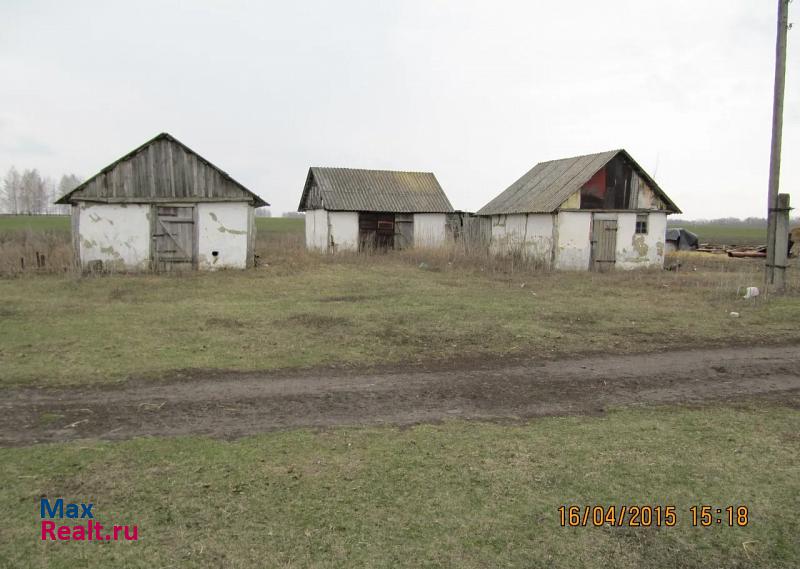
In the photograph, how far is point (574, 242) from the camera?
22.2m

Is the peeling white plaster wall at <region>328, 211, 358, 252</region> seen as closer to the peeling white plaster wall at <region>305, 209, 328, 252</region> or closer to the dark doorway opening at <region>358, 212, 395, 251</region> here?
the dark doorway opening at <region>358, 212, 395, 251</region>

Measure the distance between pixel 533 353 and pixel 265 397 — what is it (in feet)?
14.1

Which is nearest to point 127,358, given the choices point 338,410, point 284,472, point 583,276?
point 338,410

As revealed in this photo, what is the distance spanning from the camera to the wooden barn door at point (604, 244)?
2223cm

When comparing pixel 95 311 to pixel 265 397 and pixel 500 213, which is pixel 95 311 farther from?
pixel 500 213

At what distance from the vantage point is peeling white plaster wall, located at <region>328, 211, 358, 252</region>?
2753 centimetres

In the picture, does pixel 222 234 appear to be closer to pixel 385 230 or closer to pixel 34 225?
pixel 385 230

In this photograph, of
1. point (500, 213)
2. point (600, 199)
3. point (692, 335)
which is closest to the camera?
point (692, 335)

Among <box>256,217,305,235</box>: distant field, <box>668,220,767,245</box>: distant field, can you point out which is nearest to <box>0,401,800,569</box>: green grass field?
<box>256,217,305,235</box>: distant field

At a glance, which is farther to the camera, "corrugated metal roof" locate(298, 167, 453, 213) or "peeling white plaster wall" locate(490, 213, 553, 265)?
"corrugated metal roof" locate(298, 167, 453, 213)

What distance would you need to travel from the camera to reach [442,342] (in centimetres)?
948

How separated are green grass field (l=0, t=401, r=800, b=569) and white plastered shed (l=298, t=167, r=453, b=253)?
71.8 feet

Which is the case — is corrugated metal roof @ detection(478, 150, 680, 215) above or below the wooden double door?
above

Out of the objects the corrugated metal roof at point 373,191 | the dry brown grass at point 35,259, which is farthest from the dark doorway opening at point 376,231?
the dry brown grass at point 35,259
